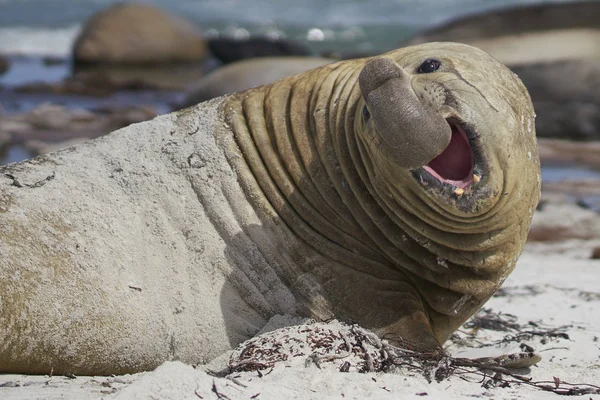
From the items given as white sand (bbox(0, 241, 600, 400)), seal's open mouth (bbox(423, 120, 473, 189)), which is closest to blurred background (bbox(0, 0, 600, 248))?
white sand (bbox(0, 241, 600, 400))

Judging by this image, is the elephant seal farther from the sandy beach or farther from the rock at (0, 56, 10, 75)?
the rock at (0, 56, 10, 75)

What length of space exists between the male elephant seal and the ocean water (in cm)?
2250

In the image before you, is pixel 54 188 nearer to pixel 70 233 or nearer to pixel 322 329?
pixel 70 233

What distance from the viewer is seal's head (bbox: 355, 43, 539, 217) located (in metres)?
4.09

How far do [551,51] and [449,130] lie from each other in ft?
45.9

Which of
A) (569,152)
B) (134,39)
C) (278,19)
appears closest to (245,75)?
(569,152)

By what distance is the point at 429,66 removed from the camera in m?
4.52

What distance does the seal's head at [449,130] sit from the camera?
13.4ft

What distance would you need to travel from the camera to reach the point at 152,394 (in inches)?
141

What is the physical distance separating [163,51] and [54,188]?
18.9 m

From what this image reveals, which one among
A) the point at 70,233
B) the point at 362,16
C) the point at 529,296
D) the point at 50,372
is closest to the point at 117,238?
the point at 70,233

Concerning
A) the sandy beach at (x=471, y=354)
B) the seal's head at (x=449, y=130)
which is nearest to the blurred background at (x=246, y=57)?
the sandy beach at (x=471, y=354)

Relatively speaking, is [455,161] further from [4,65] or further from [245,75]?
[4,65]

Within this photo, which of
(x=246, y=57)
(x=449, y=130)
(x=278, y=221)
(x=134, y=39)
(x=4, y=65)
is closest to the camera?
(x=449, y=130)
